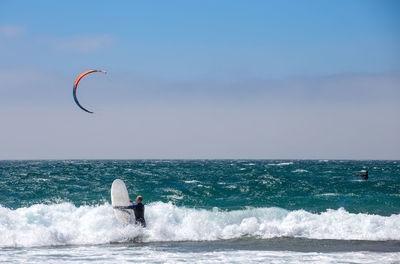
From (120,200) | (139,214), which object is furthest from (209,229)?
(120,200)

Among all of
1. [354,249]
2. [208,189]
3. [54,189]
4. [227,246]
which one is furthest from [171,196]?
[354,249]

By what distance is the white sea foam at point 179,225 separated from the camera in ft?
50.4

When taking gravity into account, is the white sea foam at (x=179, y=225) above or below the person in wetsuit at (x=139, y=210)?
below

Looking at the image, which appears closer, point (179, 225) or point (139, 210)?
point (139, 210)

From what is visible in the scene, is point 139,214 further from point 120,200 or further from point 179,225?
point 179,225

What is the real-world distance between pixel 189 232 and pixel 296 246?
3.61m

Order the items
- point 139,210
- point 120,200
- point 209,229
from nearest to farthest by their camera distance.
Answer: point 139,210, point 209,229, point 120,200

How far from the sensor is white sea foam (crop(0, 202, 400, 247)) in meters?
15.4

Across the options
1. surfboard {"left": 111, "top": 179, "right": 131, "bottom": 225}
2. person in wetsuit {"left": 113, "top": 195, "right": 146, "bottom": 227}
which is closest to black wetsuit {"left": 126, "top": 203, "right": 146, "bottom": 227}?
person in wetsuit {"left": 113, "top": 195, "right": 146, "bottom": 227}

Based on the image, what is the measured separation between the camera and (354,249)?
13680 millimetres

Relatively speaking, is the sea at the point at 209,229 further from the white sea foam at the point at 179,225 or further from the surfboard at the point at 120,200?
the surfboard at the point at 120,200

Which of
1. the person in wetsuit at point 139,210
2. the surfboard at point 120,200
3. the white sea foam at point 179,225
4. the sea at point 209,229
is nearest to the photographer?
the sea at point 209,229

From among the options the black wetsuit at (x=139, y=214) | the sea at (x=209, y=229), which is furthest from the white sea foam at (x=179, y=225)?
the black wetsuit at (x=139, y=214)

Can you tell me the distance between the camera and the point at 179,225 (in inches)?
676
